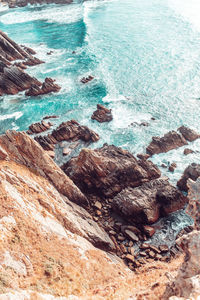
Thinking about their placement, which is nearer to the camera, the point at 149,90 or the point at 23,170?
the point at 23,170

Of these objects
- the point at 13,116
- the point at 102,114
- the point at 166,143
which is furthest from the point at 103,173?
the point at 13,116

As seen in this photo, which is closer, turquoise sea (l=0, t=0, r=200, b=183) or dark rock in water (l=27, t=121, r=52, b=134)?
dark rock in water (l=27, t=121, r=52, b=134)

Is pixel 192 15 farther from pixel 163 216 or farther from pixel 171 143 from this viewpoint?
pixel 163 216

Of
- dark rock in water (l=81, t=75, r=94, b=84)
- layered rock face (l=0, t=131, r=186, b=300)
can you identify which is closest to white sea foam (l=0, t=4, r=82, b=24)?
dark rock in water (l=81, t=75, r=94, b=84)

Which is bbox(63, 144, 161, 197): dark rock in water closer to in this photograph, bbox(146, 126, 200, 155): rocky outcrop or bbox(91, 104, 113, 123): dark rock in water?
bbox(146, 126, 200, 155): rocky outcrop

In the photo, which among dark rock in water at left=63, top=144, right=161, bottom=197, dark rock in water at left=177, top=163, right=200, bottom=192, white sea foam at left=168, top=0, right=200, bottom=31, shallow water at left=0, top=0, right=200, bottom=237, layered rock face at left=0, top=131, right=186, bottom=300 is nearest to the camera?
layered rock face at left=0, top=131, right=186, bottom=300

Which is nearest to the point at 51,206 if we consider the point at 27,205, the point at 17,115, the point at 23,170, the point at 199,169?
the point at 27,205

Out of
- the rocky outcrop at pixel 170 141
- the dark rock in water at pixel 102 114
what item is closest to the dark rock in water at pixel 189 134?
the rocky outcrop at pixel 170 141
